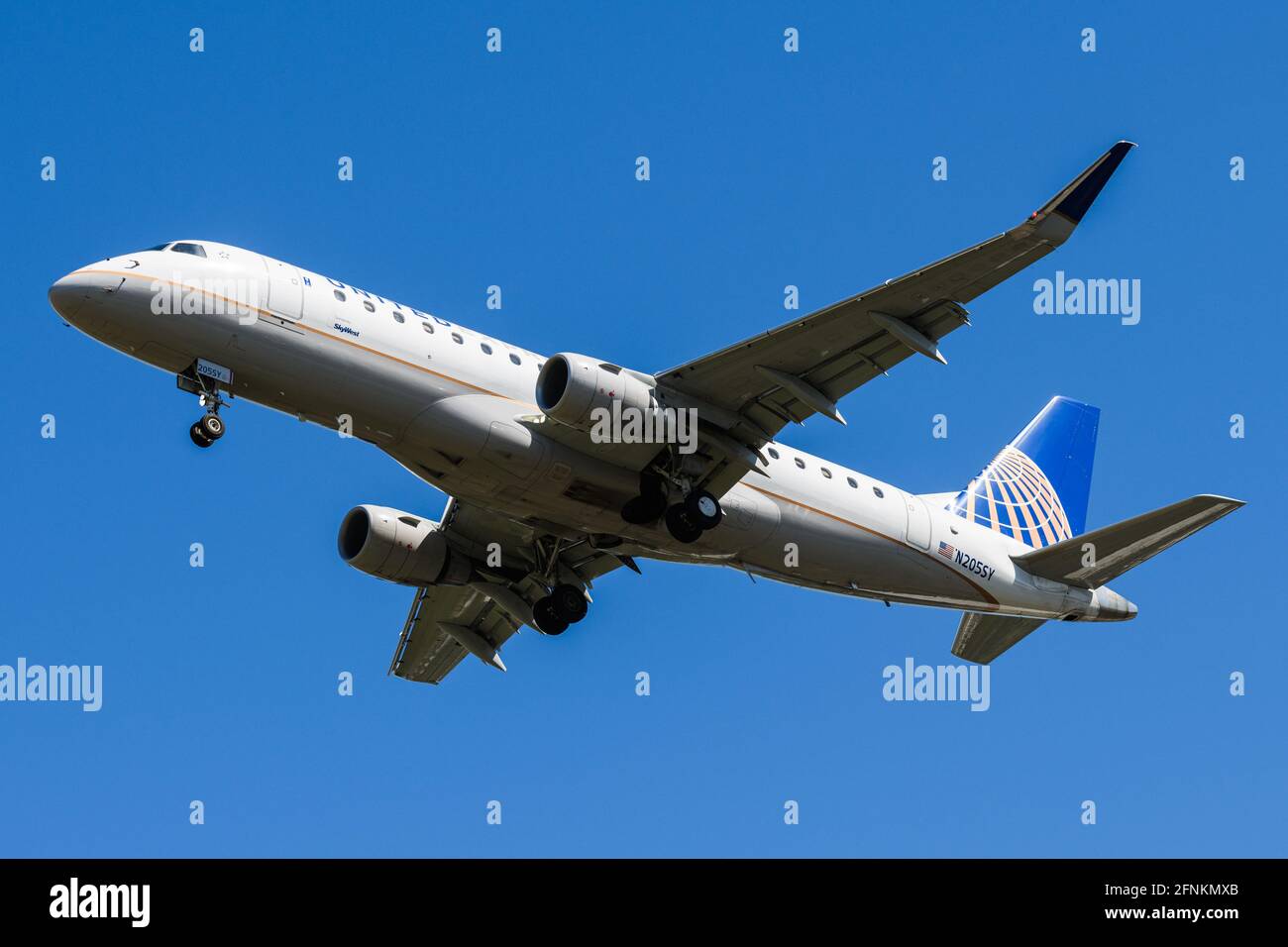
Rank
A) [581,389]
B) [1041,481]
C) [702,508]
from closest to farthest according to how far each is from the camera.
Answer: [581,389]
[702,508]
[1041,481]

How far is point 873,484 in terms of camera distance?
32.8 m

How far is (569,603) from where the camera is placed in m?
33.1

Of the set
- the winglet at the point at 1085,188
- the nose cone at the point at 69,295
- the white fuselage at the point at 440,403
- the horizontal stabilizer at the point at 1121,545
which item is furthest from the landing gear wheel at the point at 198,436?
the horizontal stabilizer at the point at 1121,545

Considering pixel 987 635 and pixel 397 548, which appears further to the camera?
pixel 987 635

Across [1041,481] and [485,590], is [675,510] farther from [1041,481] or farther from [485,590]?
[1041,481]

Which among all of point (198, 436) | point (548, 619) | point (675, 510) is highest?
point (198, 436)

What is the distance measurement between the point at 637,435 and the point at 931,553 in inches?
302

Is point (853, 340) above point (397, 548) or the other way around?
above

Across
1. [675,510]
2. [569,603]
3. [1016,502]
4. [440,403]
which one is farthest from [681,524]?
[1016,502]

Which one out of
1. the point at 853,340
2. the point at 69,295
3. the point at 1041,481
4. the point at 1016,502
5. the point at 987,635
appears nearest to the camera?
the point at 69,295

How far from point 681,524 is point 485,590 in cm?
651

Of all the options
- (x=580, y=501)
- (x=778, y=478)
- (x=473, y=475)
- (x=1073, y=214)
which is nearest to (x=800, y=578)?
(x=778, y=478)

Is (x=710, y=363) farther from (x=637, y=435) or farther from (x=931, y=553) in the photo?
(x=931, y=553)

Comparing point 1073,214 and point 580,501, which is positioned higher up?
point 1073,214
